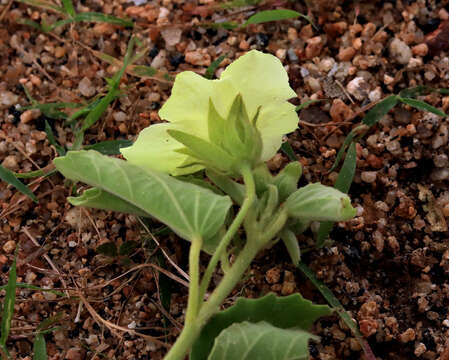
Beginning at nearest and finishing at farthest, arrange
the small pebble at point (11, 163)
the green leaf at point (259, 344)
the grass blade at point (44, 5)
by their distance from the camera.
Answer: the green leaf at point (259, 344), the small pebble at point (11, 163), the grass blade at point (44, 5)

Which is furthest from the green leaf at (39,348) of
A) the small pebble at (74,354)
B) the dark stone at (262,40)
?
the dark stone at (262,40)

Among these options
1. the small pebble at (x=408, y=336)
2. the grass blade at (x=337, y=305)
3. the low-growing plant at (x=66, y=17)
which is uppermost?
the low-growing plant at (x=66, y=17)

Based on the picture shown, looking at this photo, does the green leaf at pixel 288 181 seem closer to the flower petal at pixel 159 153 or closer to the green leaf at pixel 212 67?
the flower petal at pixel 159 153

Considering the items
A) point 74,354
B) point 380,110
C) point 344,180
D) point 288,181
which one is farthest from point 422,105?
point 74,354

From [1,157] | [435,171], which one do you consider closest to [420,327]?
[435,171]

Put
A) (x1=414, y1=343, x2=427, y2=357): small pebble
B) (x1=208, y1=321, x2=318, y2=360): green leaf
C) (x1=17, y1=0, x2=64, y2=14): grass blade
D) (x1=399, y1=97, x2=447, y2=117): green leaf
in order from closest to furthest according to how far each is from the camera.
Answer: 1. (x1=208, y1=321, x2=318, y2=360): green leaf
2. (x1=414, y1=343, x2=427, y2=357): small pebble
3. (x1=399, y1=97, x2=447, y2=117): green leaf
4. (x1=17, y1=0, x2=64, y2=14): grass blade

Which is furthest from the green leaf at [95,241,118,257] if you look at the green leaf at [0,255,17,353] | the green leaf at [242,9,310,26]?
the green leaf at [242,9,310,26]

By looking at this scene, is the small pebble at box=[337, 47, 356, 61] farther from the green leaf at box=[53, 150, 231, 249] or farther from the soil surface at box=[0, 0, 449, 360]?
the green leaf at box=[53, 150, 231, 249]
